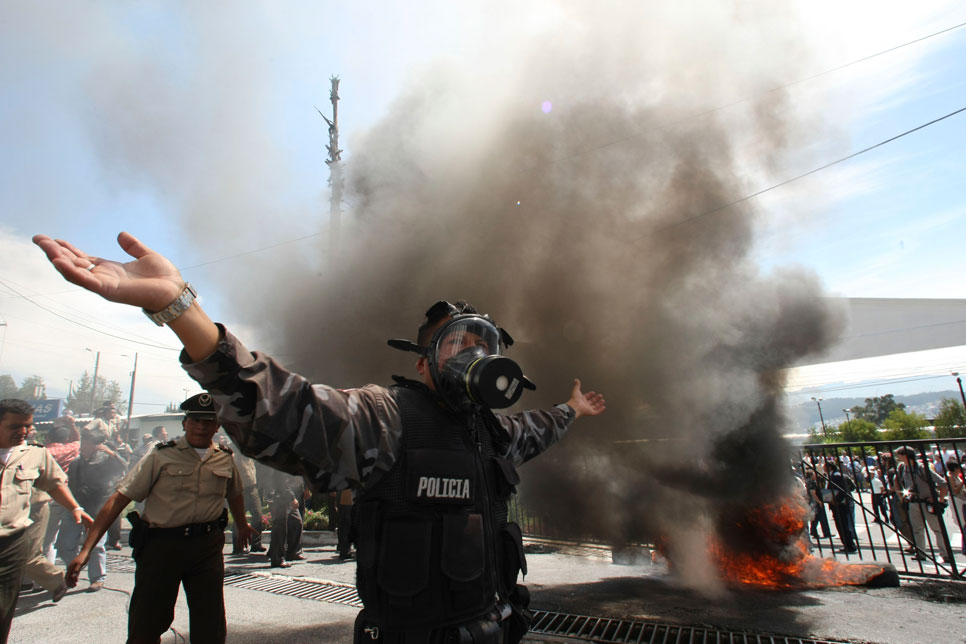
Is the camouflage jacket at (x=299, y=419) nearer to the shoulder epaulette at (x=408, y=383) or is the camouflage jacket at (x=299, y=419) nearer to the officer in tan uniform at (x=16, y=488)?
the shoulder epaulette at (x=408, y=383)

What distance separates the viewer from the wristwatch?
117 centimetres

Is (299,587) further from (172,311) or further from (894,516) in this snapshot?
(894,516)

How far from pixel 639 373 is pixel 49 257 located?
608 centimetres

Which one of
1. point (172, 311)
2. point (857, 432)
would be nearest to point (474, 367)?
point (172, 311)

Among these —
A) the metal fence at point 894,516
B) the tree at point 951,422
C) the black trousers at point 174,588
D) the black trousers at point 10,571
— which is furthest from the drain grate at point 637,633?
the tree at point 951,422

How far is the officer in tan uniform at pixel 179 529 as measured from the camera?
106 inches

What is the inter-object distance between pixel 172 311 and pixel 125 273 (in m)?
0.16

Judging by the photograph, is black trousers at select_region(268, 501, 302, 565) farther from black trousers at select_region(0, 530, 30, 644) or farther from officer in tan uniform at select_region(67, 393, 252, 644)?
officer in tan uniform at select_region(67, 393, 252, 644)

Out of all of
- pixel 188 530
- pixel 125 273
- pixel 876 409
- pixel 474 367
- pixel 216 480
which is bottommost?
pixel 188 530

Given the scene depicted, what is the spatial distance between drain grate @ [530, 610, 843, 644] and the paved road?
0.12 metres

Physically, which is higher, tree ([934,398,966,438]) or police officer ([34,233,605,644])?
tree ([934,398,966,438])

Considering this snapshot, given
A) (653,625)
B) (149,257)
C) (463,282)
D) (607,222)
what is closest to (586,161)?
(607,222)

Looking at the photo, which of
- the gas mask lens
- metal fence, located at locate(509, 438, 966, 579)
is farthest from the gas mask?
metal fence, located at locate(509, 438, 966, 579)

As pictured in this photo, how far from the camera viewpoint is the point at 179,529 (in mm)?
2840
